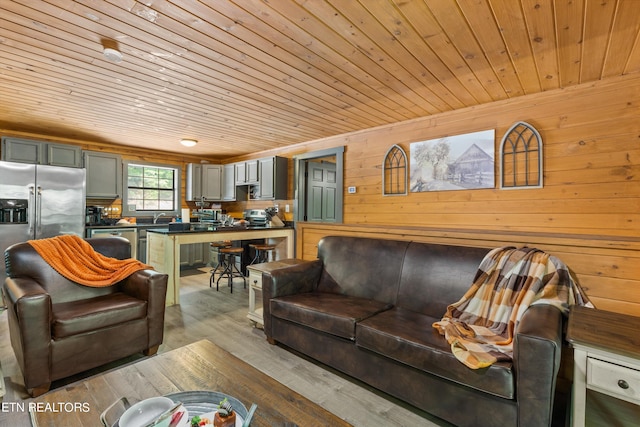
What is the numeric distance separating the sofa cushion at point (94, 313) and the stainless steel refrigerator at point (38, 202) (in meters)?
2.37

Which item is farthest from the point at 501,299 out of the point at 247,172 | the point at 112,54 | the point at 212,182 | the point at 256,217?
the point at 212,182

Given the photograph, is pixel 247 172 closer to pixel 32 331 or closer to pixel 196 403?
pixel 32 331

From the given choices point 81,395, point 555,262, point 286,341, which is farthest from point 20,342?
point 555,262

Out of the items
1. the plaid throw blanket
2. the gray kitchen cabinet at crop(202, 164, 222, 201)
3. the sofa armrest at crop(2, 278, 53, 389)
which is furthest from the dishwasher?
the plaid throw blanket

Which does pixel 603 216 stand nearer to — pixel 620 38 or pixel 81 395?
pixel 620 38

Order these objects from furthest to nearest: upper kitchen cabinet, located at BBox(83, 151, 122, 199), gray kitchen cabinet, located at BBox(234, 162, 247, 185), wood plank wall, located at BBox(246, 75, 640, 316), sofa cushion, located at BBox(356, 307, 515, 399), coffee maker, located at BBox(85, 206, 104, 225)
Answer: gray kitchen cabinet, located at BBox(234, 162, 247, 185) → upper kitchen cabinet, located at BBox(83, 151, 122, 199) → coffee maker, located at BBox(85, 206, 104, 225) → wood plank wall, located at BBox(246, 75, 640, 316) → sofa cushion, located at BBox(356, 307, 515, 399)

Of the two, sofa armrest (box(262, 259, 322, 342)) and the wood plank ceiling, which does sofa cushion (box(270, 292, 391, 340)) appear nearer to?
sofa armrest (box(262, 259, 322, 342))

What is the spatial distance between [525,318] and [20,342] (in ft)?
9.63

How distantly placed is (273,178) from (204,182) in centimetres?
191

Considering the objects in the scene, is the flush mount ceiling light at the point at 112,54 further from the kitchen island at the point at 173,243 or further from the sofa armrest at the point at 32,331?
the kitchen island at the point at 173,243

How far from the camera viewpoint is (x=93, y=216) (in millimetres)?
4945

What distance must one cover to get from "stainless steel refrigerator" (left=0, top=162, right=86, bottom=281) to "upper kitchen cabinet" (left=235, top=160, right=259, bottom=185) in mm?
2522

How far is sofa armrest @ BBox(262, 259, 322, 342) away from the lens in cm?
266

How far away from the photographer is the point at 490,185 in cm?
334
